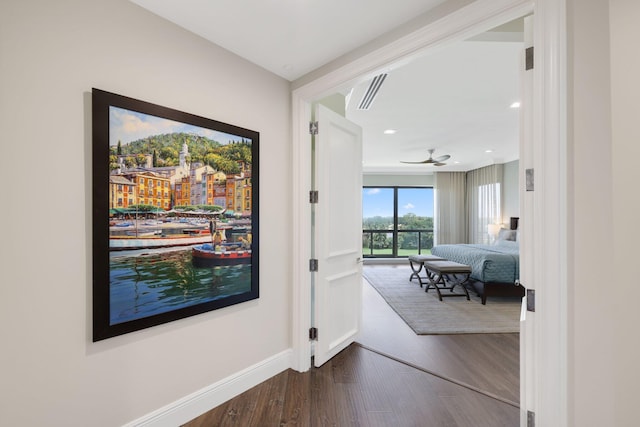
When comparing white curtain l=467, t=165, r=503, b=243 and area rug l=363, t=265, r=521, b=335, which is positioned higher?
white curtain l=467, t=165, r=503, b=243

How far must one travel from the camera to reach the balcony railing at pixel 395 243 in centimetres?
848

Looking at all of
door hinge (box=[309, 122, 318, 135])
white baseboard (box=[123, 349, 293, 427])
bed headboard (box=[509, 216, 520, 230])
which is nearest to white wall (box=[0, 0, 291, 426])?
white baseboard (box=[123, 349, 293, 427])

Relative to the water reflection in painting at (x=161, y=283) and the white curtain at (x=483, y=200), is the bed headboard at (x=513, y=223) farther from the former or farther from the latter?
the water reflection in painting at (x=161, y=283)

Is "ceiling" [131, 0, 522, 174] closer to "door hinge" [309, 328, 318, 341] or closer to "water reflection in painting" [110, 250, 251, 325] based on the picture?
"water reflection in painting" [110, 250, 251, 325]

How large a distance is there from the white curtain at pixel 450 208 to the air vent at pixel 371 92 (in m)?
5.62

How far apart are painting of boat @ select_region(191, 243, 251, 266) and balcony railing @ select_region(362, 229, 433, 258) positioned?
673 cm

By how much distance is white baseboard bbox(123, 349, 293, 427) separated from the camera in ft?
5.29
